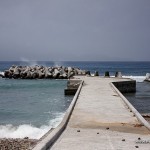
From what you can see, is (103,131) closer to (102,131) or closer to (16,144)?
(102,131)

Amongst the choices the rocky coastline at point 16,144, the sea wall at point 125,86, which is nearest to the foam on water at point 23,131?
the rocky coastline at point 16,144

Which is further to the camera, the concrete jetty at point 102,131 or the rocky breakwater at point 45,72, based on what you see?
the rocky breakwater at point 45,72

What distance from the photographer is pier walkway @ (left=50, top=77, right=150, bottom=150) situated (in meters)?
8.10

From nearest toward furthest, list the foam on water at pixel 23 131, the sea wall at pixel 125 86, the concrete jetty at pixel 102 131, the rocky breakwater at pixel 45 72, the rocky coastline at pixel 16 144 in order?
1. the concrete jetty at pixel 102 131
2. the rocky coastline at pixel 16 144
3. the foam on water at pixel 23 131
4. the sea wall at pixel 125 86
5. the rocky breakwater at pixel 45 72

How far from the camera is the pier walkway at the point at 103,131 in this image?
8.10m

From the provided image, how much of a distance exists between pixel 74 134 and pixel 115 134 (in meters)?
1.02

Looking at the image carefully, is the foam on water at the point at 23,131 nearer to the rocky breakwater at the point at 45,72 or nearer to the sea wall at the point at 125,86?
the sea wall at the point at 125,86

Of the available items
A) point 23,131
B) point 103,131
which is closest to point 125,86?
point 23,131

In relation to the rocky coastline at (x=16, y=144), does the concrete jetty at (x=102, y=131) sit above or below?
above

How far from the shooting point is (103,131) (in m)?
9.70

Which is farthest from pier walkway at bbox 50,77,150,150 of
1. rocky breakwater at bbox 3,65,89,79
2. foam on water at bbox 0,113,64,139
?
rocky breakwater at bbox 3,65,89,79

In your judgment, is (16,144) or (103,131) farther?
(16,144)

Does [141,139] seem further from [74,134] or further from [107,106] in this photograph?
[107,106]

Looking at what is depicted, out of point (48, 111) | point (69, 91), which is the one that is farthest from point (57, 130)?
point (69, 91)
